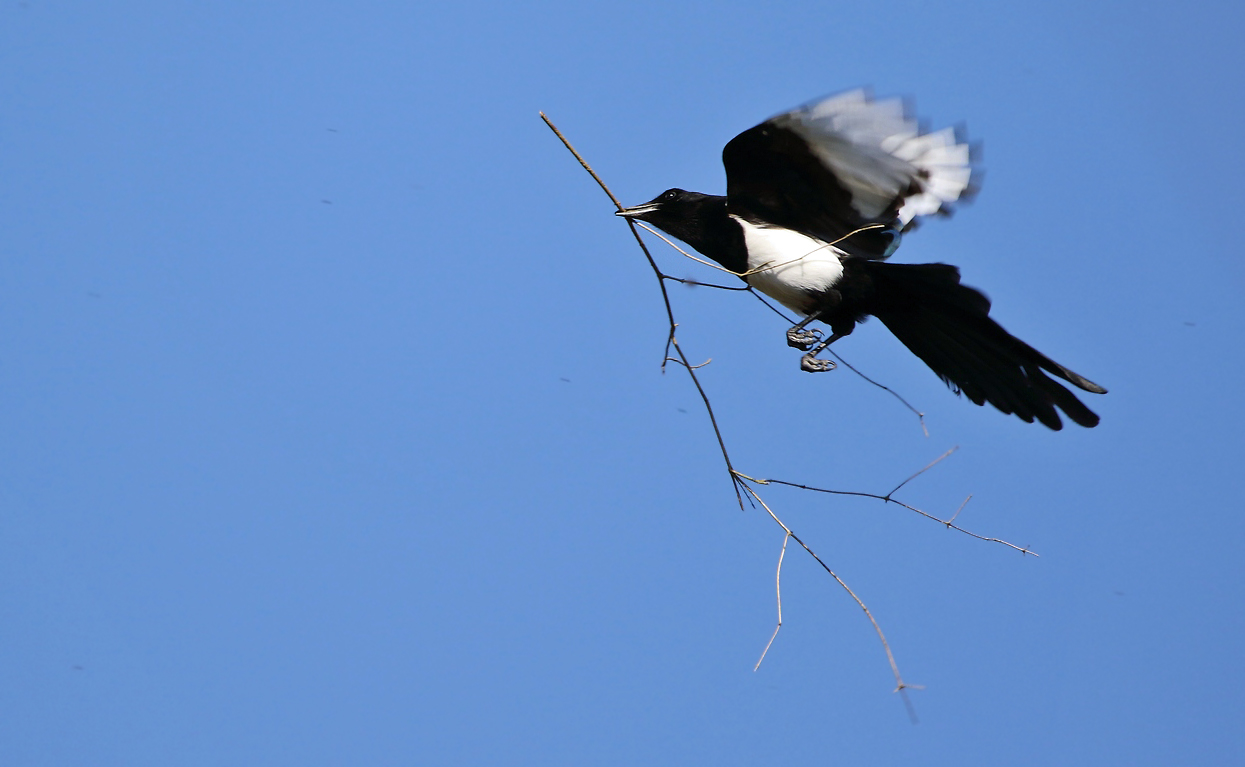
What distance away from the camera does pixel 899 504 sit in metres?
1.89

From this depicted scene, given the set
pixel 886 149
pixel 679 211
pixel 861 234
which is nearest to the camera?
pixel 886 149

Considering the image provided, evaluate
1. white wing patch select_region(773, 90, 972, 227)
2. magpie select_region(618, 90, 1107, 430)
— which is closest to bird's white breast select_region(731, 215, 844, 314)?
magpie select_region(618, 90, 1107, 430)

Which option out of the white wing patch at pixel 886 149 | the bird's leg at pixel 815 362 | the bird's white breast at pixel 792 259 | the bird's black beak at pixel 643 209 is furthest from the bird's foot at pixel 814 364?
the bird's black beak at pixel 643 209

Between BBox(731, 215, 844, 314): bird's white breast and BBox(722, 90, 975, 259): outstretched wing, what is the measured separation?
0.10 feet

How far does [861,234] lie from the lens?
2252mm

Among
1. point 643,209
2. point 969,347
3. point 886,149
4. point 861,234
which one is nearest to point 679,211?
point 643,209

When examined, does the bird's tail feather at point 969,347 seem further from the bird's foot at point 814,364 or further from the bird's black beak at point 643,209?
the bird's black beak at point 643,209

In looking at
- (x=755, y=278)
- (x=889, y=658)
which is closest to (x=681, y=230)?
(x=755, y=278)

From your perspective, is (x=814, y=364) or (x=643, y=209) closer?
(x=814, y=364)

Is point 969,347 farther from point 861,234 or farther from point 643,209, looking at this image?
point 643,209

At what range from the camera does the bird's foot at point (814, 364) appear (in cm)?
226

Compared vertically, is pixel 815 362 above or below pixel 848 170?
below

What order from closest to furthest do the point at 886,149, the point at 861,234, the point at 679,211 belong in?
the point at 886,149, the point at 861,234, the point at 679,211

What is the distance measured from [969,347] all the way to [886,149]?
0.50m
